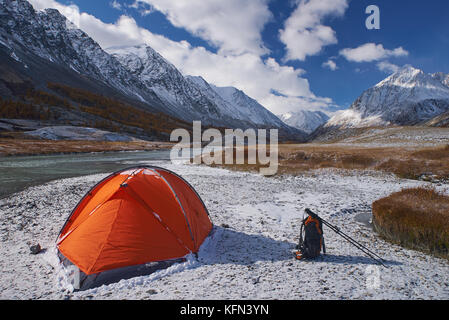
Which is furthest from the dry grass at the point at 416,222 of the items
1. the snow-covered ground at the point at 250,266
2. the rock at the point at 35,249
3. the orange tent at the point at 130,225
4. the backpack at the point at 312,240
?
the rock at the point at 35,249

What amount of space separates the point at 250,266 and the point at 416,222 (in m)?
7.08

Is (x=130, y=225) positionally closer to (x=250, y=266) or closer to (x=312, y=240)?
(x=250, y=266)

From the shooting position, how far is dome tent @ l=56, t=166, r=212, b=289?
685cm

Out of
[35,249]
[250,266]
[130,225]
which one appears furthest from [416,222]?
[35,249]

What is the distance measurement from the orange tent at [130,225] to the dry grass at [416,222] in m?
7.66

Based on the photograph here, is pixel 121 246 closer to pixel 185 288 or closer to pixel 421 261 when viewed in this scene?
pixel 185 288

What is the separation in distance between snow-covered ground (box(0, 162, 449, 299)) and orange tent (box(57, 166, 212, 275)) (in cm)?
64

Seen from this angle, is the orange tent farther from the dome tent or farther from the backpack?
the backpack

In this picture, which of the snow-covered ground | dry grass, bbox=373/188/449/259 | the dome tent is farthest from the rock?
dry grass, bbox=373/188/449/259

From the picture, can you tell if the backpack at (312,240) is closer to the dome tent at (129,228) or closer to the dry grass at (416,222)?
the dome tent at (129,228)

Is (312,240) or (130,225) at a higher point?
(130,225)

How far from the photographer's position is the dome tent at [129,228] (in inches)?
270

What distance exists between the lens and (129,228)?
7.34 meters
